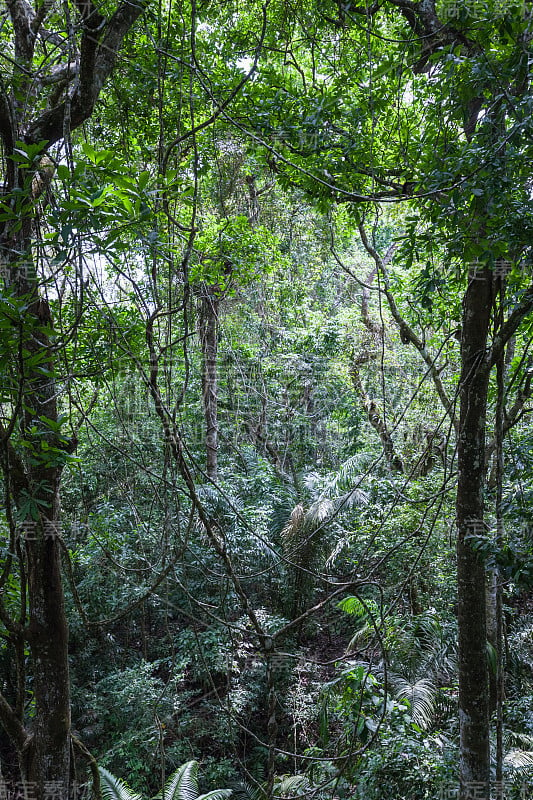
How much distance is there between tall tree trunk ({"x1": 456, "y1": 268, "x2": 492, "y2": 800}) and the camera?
241 centimetres

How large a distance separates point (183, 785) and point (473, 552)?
2800 mm

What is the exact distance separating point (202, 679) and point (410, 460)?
314 cm

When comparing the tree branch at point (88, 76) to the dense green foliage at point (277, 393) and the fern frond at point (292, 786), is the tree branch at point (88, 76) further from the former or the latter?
the fern frond at point (292, 786)

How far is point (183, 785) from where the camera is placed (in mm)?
3758

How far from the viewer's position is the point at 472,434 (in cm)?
253

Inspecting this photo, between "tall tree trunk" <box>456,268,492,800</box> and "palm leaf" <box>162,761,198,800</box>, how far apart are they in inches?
82.0

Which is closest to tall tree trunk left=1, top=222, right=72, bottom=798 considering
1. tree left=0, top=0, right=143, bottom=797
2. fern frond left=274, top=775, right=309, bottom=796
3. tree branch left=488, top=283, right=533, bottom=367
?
tree left=0, top=0, right=143, bottom=797

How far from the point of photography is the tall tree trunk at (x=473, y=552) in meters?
2.41

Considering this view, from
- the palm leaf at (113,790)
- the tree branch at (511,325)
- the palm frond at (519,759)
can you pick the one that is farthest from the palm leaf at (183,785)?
the tree branch at (511,325)

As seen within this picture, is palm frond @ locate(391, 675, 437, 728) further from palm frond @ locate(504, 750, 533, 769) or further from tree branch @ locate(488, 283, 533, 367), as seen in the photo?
tree branch @ locate(488, 283, 533, 367)

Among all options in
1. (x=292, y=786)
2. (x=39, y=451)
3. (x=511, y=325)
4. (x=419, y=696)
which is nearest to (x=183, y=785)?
(x=292, y=786)

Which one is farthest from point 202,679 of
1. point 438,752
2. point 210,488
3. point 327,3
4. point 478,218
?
point 327,3

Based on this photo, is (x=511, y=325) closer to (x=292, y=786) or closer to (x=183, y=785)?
(x=292, y=786)

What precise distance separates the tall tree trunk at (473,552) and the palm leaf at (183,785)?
6.84ft
